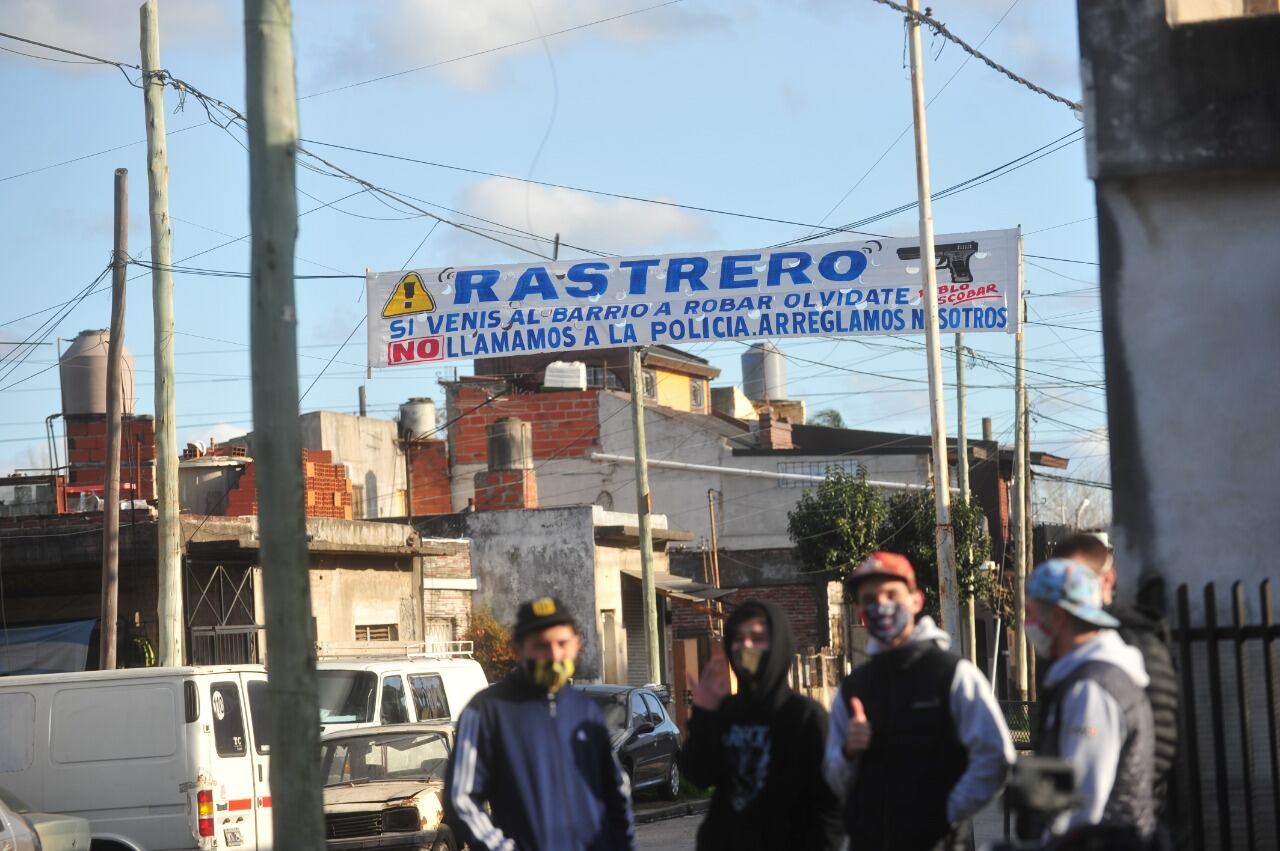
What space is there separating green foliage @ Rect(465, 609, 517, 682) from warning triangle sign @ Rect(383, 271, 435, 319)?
10.3 m

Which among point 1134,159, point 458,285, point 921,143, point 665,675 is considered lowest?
point 665,675

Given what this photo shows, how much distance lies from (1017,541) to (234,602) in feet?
58.3

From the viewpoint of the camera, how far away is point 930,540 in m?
39.4

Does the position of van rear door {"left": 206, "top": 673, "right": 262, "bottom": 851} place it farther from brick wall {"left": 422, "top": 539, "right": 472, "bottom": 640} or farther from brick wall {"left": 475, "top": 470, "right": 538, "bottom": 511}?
brick wall {"left": 475, "top": 470, "right": 538, "bottom": 511}

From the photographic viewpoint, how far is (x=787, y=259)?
19359 mm

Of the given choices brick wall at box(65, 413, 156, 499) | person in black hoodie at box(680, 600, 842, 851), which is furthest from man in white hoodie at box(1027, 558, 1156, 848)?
brick wall at box(65, 413, 156, 499)

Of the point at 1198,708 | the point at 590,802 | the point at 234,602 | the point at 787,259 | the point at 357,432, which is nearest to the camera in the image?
the point at 590,802

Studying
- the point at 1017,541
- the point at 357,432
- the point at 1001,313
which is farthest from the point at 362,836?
the point at 357,432

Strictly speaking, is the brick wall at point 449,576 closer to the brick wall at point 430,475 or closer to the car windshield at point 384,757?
the brick wall at point 430,475

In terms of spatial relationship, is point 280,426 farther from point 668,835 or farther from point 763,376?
point 763,376

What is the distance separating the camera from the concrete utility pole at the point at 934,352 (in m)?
20.5

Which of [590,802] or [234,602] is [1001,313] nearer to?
[234,602]

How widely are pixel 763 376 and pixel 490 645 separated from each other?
3651 cm

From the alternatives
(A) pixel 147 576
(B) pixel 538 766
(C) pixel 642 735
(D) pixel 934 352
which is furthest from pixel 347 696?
(B) pixel 538 766
